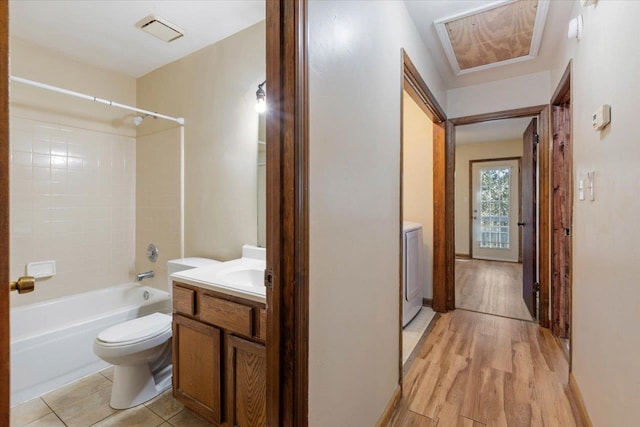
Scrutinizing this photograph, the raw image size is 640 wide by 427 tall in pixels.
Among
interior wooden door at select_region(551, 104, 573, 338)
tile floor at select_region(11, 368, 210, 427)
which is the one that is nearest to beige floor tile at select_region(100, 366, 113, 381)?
tile floor at select_region(11, 368, 210, 427)

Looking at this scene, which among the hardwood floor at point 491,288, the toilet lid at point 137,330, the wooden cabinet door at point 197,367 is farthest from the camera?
the hardwood floor at point 491,288

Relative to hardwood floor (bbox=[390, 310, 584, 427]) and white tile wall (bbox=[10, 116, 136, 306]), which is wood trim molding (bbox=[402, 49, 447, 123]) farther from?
white tile wall (bbox=[10, 116, 136, 306])

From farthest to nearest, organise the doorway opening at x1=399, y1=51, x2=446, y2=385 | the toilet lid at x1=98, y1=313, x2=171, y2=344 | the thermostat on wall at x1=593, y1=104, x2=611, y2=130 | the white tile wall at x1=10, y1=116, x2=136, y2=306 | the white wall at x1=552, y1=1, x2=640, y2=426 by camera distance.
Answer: the doorway opening at x1=399, y1=51, x2=446, y2=385 → the white tile wall at x1=10, y1=116, x2=136, y2=306 → the toilet lid at x1=98, y1=313, x2=171, y2=344 → the thermostat on wall at x1=593, y1=104, x2=611, y2=130 → the white wall at x1=552, y1=1, x2=640, y2=426

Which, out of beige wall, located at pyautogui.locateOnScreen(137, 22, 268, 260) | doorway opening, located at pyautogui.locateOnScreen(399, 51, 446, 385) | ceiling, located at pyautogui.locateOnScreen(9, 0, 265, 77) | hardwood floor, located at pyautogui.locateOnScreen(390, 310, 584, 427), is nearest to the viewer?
hardwood floor, located at pyautogui.locateOnScreen(390, 310, 584, 427)

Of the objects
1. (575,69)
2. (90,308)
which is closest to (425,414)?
(575,69)

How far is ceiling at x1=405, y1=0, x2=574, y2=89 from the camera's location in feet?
5.96

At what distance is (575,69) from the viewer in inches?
71.4

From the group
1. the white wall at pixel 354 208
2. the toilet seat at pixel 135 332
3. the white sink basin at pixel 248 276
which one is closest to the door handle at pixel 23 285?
the white wall at pixel 354 208

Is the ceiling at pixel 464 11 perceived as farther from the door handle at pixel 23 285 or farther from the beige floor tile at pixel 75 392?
the beige floor tile at pixel 75 392

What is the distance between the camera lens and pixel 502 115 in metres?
2.89

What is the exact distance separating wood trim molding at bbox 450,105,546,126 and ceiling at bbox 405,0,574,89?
0.32m

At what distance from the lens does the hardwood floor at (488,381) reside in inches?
62.4

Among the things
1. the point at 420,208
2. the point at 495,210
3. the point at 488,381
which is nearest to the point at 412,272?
the point at 420,208

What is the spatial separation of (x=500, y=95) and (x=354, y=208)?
260cm
